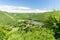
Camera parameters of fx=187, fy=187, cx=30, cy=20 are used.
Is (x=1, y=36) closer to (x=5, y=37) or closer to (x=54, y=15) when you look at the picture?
(x=5, y=37)

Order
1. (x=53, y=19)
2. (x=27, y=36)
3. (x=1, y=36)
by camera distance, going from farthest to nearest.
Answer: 1. (x=53, y=19)
2. (x=1, y=36)
3. (x=27, y=36)

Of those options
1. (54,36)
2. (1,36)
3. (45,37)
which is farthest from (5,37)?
(54,36)

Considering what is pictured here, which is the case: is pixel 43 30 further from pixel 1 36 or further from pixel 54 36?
pixel 1 36

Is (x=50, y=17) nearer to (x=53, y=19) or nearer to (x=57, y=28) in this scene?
(x=53, y=19)

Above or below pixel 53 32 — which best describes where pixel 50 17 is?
above

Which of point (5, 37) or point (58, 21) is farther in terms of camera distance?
point (58, 21)

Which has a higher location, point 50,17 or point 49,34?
point 50,17

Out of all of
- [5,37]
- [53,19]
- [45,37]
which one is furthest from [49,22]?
[5,37]

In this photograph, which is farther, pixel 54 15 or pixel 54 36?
pixel 54 15

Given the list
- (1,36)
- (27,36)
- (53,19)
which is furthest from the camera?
(53,19)
